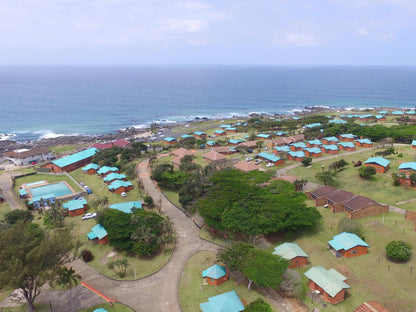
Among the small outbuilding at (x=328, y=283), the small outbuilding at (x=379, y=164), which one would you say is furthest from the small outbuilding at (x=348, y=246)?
the small outbuilding at (x=379, y=164)

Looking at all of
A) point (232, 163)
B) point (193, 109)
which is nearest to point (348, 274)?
point (232, 163)

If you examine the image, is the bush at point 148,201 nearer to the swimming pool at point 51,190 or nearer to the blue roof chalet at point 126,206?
the blue roof chalet at point 126,206

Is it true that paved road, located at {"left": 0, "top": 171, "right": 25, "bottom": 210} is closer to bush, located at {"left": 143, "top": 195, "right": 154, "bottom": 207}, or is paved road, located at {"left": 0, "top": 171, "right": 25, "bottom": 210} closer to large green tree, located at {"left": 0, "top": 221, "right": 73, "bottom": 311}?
bush, located at {"left": 143, "top": 195, "right": 154, "bottom": 207}

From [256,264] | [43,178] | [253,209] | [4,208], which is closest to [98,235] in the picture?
[253,209]

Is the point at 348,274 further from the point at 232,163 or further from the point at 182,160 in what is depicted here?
the point at 182,160

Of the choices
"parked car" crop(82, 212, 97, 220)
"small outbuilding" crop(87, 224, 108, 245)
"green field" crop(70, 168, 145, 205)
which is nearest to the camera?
"small outbuilding" crop(87, 224, 108, 245)

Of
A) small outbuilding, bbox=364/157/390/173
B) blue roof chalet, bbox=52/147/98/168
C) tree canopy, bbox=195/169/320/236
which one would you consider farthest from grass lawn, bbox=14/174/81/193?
small outbuilding, bbox=364/157/390/173

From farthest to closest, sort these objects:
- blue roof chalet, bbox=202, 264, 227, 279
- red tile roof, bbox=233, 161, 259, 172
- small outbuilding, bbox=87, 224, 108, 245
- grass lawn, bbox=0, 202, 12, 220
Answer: red tile roof, bbox=233, 161, 259, 172
grass lawn, bbox=0, 202, 12, 220
small outbuilding, bbox=87, 224, 108, 245
blue roof chalet, bbox=202, 264, 227, 279
